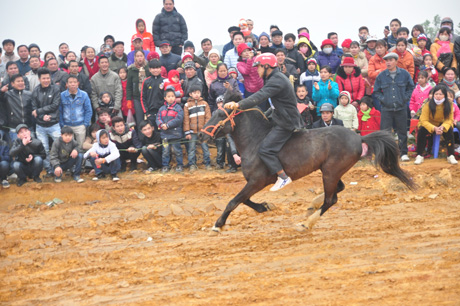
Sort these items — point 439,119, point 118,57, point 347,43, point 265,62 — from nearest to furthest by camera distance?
point 265,62 < point 439,119 < point 118,57 < point 347,43

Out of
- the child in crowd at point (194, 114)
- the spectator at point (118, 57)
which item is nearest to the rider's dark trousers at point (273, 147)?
the child in crowd at point (194, 114)

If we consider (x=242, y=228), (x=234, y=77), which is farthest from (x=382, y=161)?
(x=234, y=77)

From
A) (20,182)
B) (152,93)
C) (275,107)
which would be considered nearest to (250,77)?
(152,93)

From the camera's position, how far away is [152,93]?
13000 millimetres

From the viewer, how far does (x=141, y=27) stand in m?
15.2

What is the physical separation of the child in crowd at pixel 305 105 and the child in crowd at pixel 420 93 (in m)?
2.63

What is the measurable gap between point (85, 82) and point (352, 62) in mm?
7102

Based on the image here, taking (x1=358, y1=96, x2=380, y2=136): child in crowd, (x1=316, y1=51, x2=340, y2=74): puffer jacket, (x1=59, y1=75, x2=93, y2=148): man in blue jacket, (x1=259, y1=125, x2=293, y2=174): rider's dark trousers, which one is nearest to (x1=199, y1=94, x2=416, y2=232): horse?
(x1=259, y1=125, x2=293, y2=174): rider's dark trousers

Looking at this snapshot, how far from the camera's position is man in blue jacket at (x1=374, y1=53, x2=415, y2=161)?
12484 mm

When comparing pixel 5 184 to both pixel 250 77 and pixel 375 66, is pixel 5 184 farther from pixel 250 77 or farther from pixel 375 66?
pixel 375 66

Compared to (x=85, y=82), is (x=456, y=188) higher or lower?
lower

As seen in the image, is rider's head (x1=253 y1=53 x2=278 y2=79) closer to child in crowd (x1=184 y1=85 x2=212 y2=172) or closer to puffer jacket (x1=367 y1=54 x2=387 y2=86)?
child in crowd (x1=184 y1=85 x2=212 y2=172)

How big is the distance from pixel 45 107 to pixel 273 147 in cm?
661

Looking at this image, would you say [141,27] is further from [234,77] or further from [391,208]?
[391,208]
